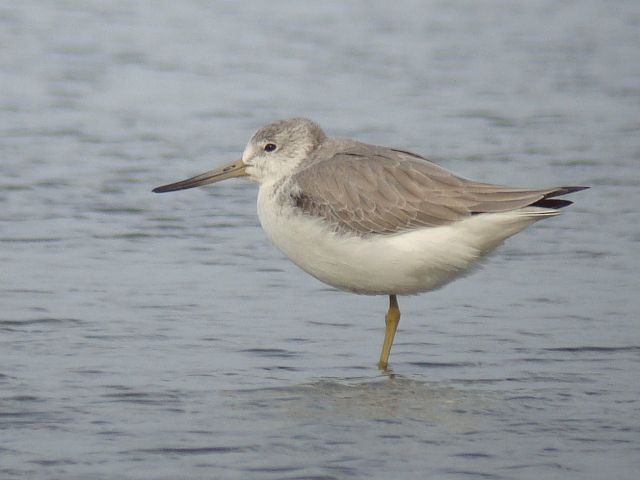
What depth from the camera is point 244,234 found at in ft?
33.3

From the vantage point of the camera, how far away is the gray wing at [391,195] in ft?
25.2

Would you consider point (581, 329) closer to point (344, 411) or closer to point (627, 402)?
point (627, 402)

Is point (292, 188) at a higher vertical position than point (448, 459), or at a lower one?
higher

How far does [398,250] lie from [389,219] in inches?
9.5

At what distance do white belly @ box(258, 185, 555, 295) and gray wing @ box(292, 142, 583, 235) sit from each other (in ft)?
0.20

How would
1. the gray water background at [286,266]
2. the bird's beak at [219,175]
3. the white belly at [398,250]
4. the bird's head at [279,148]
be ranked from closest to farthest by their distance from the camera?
1. the gray water background at [286,266]
2. the white belly at [398,250]
3. the bird's head at [279,148]
4. the bird's beak at [219,175]

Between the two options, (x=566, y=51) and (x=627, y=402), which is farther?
(x=566, y=51)

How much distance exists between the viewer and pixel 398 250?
25.1 feet

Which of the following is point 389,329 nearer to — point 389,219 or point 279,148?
point 389,219

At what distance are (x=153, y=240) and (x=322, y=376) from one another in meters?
2.94

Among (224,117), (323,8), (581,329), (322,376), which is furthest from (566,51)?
(322,376)

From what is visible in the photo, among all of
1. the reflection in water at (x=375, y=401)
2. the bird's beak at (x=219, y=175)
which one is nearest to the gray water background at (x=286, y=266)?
the reflection in water at (x=375, y=401)

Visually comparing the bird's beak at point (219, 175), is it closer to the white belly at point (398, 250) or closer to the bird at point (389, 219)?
the bird at point (389, 219)

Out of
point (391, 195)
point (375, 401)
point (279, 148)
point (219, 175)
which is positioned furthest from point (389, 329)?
point (219, 175)
